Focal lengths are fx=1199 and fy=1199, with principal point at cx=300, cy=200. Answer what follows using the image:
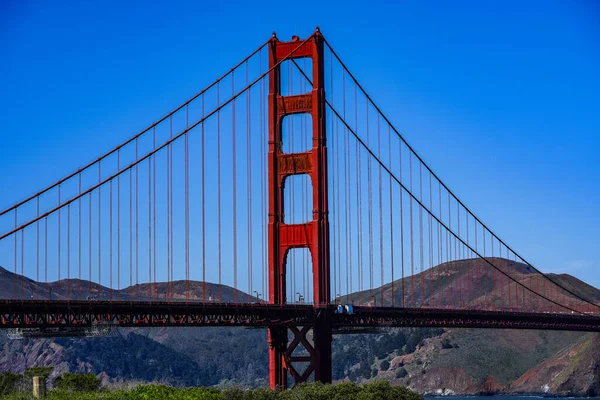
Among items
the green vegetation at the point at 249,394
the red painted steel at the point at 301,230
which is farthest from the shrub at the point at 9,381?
the red painted steel at the point at 301,230

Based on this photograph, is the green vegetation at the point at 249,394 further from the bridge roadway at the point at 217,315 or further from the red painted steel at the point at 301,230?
the red painted steel at the point at 301,230

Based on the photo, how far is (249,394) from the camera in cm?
7388

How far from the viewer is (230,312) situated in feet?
254

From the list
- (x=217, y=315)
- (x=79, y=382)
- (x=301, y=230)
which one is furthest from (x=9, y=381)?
(x=301, y=230)

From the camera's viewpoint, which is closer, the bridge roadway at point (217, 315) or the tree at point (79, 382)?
the bridge roadway at point (217, 315)

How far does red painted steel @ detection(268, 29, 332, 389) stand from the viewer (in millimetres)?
86250

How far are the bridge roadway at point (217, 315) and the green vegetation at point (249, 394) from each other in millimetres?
3945

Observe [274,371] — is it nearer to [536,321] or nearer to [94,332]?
[94,332]

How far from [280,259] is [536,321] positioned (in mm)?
43861

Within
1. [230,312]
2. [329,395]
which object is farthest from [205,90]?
[329,395]

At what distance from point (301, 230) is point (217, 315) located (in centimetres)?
1289

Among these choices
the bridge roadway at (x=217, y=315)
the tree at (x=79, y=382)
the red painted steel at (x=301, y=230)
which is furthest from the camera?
the tree at (x=79, y=382)

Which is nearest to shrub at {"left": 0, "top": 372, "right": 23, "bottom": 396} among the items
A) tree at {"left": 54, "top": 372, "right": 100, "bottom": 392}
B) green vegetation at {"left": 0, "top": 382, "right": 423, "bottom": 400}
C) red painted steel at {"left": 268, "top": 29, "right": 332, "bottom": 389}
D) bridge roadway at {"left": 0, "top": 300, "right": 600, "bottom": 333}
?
tree at {"left": 54, "top": 372, "right": 100, "bottom": 392}

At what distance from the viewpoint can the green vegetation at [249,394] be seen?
66625 mm
